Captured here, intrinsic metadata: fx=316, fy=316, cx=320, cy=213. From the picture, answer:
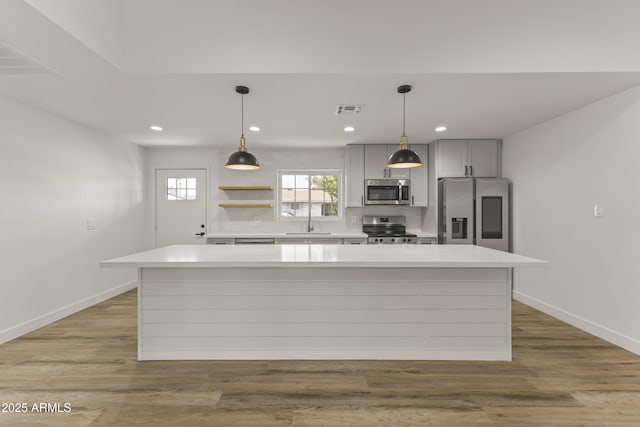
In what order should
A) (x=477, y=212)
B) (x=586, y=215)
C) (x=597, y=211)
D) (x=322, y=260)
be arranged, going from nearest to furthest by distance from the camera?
1. (x=322, y=260)
2. (x=597, y=211)
3. (x=586, y=215)
4. (x=477, y=212)

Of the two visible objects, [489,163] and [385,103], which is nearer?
[385,103]

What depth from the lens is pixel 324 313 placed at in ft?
8.66

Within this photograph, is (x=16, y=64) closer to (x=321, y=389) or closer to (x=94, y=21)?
(x=94, y=21)

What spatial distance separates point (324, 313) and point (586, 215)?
2.98 metres

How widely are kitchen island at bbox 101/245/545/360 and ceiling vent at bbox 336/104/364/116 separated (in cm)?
165

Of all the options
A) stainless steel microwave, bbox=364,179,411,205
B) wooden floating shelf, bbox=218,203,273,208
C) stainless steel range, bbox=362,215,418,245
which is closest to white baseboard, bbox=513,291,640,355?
stainless steel range, bbox=362,215,418,245

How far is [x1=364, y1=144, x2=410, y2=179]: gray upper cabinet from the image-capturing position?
5152 mm

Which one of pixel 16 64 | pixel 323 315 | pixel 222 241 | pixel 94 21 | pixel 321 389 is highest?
pixel 94 21

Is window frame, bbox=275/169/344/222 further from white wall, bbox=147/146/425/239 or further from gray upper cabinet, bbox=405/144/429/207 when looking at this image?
gray upper cabinet, bbox=405/144/429/207

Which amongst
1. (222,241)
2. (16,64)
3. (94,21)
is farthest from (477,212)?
(16,64)

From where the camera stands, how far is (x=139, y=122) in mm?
3932

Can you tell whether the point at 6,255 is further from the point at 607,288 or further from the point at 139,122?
the point at 607,288

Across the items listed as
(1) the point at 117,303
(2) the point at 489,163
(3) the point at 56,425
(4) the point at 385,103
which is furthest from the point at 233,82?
(2) the point at 489,163

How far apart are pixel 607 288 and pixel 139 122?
5.47 meters
